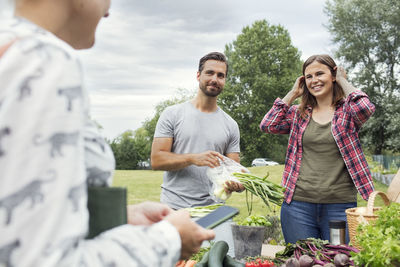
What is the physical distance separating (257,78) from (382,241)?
26.2m

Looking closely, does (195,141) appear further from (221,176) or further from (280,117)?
(280,117)

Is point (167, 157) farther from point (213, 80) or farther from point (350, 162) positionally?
point (350, 162)

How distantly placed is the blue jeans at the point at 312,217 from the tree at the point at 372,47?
2040 cm

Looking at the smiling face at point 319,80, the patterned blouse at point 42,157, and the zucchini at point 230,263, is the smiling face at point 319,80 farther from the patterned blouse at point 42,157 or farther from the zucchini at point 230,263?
the patterned blouse at point 42,157

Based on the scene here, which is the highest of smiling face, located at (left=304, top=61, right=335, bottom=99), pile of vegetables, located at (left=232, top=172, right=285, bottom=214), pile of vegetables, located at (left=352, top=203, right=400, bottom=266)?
smiling face, located at (left=304, top=61, right=335, bottom=99)

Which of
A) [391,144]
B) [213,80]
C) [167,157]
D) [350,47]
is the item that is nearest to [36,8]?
[167,157]

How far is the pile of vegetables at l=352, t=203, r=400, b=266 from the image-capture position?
1.77 metres

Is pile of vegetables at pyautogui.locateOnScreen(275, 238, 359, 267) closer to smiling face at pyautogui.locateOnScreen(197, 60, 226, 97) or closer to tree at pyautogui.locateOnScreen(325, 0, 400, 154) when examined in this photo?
smiling face at pyautogui.locateOnScreen(197, 60, 226, 97)

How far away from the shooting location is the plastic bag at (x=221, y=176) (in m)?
2.98

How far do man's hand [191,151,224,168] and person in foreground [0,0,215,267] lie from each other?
2325mm

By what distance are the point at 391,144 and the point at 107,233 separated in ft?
72.5

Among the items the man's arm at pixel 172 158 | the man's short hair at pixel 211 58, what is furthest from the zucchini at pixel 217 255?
the man's short hair at pixel 211 58

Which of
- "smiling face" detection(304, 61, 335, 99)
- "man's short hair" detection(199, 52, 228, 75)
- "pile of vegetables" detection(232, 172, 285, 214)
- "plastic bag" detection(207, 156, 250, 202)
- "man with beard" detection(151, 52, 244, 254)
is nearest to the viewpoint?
"pile of vegetables" detection(232, 172, 285, 214)

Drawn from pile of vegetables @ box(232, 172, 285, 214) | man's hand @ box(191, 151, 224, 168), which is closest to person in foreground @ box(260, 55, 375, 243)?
pile of vegetables @ box(232, 172, 285, 214)
